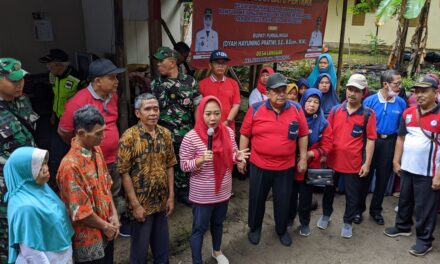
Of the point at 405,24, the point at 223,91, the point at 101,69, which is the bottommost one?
the point at 223,91

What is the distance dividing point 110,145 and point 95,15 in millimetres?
3878

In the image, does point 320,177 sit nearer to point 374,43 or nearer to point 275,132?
point 275,132

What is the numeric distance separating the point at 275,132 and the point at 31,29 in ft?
14.4

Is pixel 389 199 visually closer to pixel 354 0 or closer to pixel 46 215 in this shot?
pixel 46 215

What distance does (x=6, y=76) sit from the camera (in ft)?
7.95

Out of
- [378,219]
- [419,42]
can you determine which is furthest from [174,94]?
[419,42]

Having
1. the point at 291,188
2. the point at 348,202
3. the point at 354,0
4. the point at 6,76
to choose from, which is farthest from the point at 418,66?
the point at 354,0

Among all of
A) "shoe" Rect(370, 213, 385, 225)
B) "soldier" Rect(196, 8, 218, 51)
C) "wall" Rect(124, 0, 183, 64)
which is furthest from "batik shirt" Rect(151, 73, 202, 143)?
"wall" Rect(124, 0, 183, 64)

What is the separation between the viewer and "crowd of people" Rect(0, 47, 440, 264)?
2.05 m

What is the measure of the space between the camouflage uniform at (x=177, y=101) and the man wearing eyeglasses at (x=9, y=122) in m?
1.47

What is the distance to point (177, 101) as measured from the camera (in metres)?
3.85

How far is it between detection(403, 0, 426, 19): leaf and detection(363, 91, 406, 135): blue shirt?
2.76 metres

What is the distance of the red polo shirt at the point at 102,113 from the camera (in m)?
2.94

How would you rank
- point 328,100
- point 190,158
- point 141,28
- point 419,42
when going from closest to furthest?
point 190,158 → point 328,100 → point 141,28 → point 419,42
